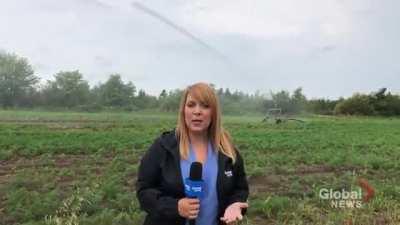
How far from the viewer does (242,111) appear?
53344 mm

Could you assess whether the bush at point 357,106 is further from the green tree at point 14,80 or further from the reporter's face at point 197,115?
the reporter's face at point 197,115

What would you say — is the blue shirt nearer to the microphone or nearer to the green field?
the microphone

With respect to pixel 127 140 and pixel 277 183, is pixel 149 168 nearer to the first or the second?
pixel 277 183

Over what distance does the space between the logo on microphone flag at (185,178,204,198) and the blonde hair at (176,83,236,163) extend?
268 millimetres

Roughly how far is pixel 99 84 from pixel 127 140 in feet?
128

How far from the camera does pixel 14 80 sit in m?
52.3

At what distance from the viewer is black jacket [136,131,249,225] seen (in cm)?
246

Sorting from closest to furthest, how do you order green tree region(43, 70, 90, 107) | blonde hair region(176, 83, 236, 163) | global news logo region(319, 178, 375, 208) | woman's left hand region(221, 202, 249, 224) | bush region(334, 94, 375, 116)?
woman's left hand region(221, 202, 249, 224) < blonde hair region(176, 83, 236, 163) < global news logo region(319, 178, 375, 208) < green tree region(43, 70, 90, 107) < bush region(334, 94, 375, 116)

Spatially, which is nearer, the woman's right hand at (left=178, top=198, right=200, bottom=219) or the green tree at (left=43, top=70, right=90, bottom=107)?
the woman's right hand at (left=178, top=198, right=200, bottom=219)

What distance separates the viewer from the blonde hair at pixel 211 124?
254 cm

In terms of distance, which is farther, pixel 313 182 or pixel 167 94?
pixel 167 94

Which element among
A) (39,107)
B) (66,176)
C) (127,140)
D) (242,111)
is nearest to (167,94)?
(242,111)

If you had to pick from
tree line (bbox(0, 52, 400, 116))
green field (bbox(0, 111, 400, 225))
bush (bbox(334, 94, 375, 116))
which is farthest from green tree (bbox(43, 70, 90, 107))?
green field (bbox(0, 111, 400, 225))

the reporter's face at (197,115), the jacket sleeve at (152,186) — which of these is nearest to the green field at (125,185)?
the jacket sleeve at (152,186)
